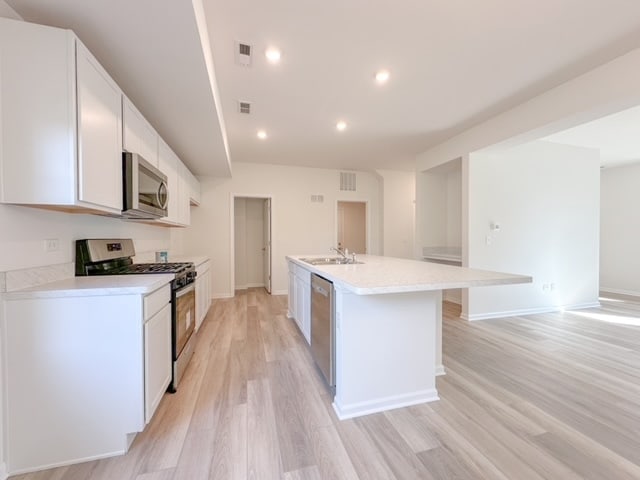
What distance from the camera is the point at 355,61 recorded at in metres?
2.26

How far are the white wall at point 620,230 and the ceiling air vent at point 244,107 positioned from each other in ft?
24.3

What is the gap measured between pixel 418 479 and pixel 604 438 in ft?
4.03

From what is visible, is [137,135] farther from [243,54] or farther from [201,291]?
[201,291]

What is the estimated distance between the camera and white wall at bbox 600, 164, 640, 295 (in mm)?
5203

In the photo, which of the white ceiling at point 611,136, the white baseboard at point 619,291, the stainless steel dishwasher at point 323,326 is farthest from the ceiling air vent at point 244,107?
the white baseboard at point 619,291

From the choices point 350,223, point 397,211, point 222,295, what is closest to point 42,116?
point 222,295

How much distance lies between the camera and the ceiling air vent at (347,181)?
5.86 m

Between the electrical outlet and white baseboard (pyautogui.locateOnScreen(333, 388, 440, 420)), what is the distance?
209 centimetres

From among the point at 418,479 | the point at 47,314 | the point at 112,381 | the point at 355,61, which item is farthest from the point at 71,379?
the point at 355,61

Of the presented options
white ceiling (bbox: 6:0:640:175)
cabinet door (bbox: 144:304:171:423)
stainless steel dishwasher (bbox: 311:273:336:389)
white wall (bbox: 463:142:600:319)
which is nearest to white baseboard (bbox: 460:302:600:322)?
white wall (bbox: 463:142:600:319)

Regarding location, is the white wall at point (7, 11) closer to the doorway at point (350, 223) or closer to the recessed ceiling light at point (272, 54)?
the recessed ceiling light at point (272, 54)

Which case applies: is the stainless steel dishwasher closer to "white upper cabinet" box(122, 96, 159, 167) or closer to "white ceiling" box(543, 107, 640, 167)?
"white upper cabinet" box(122, 96, 159, 167)

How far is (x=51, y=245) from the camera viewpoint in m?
1.63

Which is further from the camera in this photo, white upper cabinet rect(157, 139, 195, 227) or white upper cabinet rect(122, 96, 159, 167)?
white upper cabinet rect(157, 139, 195, 227)
